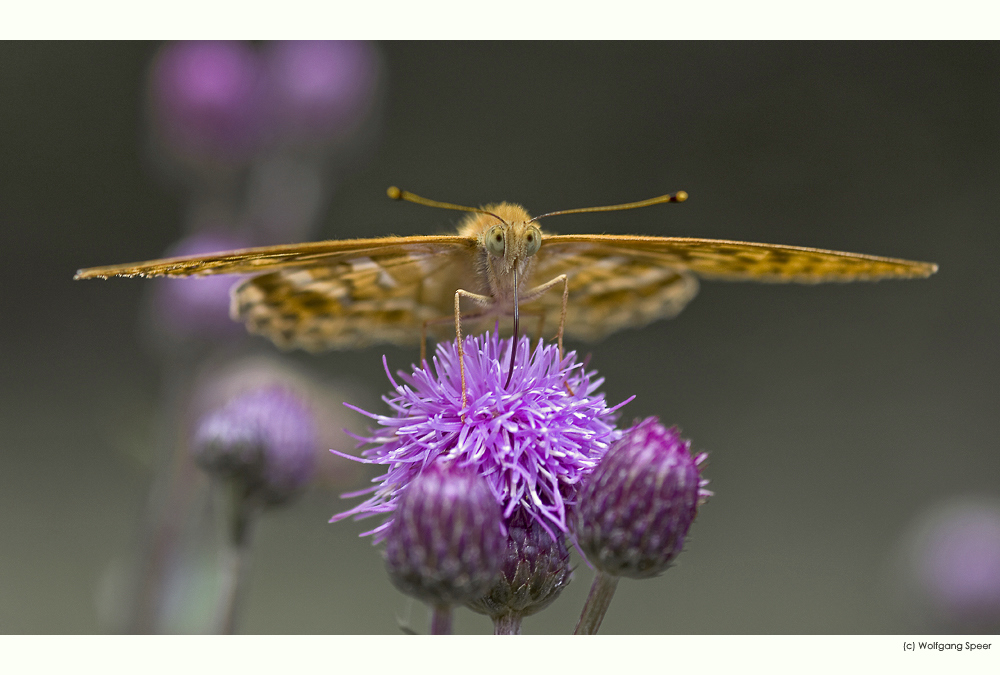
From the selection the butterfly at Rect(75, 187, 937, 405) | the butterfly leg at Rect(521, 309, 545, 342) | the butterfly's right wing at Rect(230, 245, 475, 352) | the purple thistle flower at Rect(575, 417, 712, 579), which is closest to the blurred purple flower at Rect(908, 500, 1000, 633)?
the butterfly at Rect(75, 187, 937, 405)

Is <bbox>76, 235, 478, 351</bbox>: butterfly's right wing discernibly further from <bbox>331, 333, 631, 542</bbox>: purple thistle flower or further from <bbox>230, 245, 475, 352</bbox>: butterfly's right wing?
<bbox>331, 333, 631, 542</bbox>: purple thistle flower

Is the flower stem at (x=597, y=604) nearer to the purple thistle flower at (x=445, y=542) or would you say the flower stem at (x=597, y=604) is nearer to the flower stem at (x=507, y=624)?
the flower stem at (x=507, y=624)

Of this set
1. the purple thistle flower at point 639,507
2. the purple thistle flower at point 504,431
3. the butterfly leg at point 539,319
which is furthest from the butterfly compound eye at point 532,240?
the purple thistle flower at point 639,507

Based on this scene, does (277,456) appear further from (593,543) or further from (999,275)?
(999,275)

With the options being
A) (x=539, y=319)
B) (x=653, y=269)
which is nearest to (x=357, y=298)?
(x=539, y=319)

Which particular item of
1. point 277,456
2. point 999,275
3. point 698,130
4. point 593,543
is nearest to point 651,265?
point 593,543
